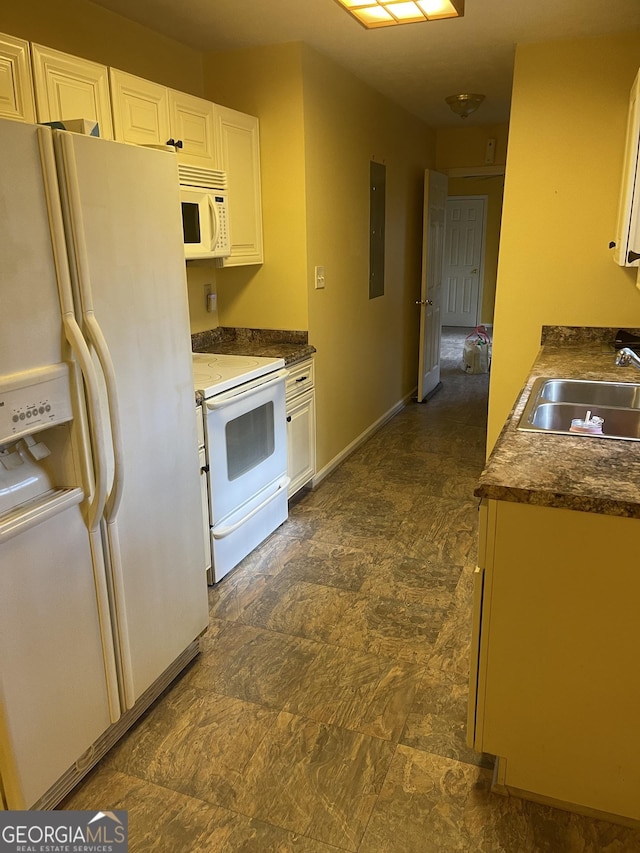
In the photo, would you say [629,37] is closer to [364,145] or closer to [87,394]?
[364,145]

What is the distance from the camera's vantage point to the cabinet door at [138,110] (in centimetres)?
251

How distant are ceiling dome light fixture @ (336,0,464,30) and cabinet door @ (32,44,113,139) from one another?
0.96 m

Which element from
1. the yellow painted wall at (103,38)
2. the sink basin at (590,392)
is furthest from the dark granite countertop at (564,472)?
the yellow painted wall at (103,38)

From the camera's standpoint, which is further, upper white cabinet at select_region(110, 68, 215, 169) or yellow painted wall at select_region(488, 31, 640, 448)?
yellow painted wall at select_region(488, 31, 640, 448)

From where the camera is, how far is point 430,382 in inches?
244

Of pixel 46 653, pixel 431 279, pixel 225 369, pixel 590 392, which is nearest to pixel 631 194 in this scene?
pixel 590 392

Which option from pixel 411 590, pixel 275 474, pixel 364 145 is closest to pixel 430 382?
pixel 364 145

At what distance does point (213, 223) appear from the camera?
305cm

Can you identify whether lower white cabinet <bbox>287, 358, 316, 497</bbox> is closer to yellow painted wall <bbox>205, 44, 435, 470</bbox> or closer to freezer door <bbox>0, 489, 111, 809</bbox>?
yellow painted wall <bbox>205, 44, 435, 470</bbox>

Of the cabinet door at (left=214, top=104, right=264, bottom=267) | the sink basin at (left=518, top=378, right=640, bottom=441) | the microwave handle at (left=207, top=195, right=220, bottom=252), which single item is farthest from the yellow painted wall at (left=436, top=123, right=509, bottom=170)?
the sink basin at (left=518, top=378, right=640, bottom=441)

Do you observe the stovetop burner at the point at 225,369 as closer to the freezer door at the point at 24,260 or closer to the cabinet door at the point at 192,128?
the cabinet door at the point at 192,128

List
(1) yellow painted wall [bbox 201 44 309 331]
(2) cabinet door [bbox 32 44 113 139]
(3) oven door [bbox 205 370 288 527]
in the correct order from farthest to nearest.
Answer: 1. (1) yellow painted wall [bbox 201 44 309 331]
2. (3) oven door [bbox 205 370 288 527]
3. (2) cabinet door [bbox 32 44 113 139]

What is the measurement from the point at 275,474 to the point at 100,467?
5.42 feet

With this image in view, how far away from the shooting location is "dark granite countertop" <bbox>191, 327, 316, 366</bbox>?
349 centimetres
